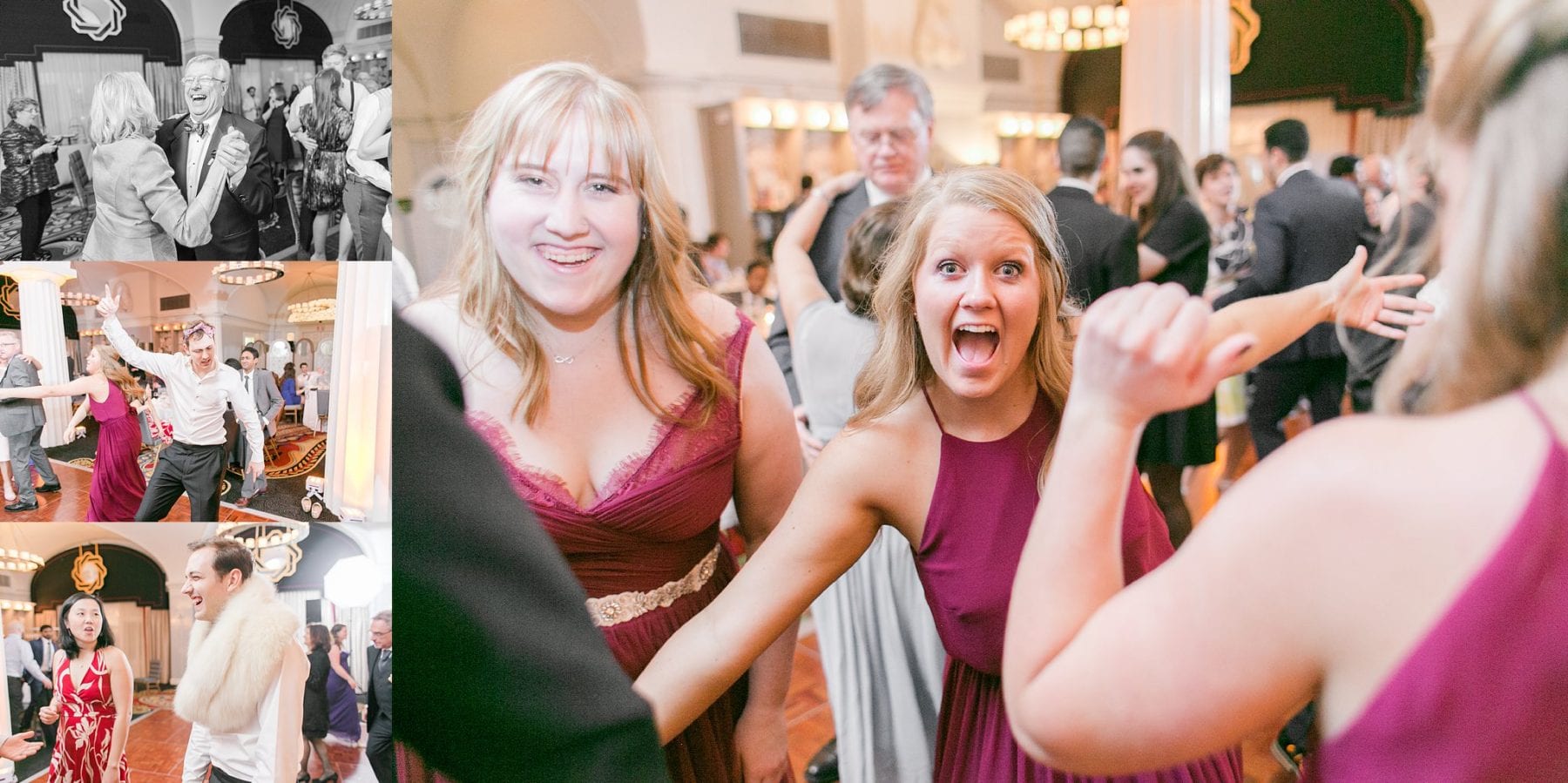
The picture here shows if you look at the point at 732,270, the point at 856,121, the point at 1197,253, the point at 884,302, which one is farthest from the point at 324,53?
the point at 1197,253

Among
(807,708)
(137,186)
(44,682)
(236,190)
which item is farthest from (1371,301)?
(44,682)

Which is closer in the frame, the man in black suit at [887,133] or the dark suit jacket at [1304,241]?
the dark suit jacket at [1304,241]

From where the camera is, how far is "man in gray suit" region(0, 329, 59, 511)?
2.45m

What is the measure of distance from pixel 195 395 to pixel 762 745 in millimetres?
1602

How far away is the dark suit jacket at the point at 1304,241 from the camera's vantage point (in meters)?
1.80

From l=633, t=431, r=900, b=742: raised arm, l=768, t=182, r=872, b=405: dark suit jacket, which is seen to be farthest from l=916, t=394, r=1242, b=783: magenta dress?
l=768, t=182, r=872, b=405: dark suit jacket

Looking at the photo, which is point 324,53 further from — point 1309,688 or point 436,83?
point 1309,688

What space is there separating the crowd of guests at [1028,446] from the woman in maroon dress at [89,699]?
0.84m

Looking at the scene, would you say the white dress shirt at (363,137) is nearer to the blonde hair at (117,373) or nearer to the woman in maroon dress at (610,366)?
the woman in maroon dress at (610,366)

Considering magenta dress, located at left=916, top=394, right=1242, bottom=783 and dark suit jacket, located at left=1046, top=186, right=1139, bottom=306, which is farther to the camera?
dark suit jacket, located at left=1046, top=186, right=1139, bottom=306

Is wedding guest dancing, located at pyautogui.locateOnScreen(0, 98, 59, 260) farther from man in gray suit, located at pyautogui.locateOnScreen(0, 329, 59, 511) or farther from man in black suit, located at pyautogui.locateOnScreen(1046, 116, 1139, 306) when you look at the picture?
man in black suit, located at pyautogui.locateOnScreen(1046, 116, 1139, 306)

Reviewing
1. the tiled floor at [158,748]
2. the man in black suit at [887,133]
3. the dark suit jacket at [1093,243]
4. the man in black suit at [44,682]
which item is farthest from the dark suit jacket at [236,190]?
the dark suit jacket at [1093,243]

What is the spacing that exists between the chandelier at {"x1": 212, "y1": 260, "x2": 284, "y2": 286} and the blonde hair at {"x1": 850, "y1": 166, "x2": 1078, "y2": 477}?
A: 58.7 inches

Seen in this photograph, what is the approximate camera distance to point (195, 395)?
241 centimetres
